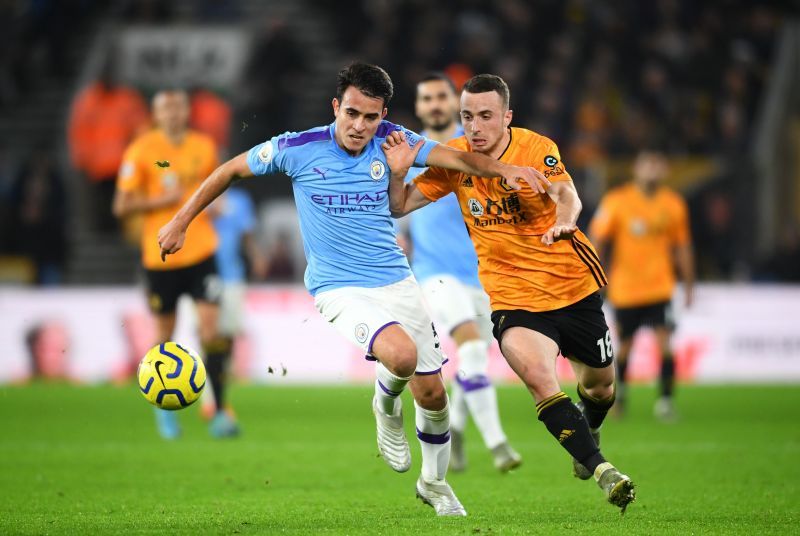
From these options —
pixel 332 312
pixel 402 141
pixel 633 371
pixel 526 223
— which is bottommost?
pixel 633 371

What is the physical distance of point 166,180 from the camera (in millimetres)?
11281

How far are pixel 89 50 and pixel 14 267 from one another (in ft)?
16.5

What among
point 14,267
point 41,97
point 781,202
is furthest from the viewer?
point 41,97

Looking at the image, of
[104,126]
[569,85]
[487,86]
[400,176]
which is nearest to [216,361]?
[400,176]

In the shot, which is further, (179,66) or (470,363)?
(179,66)

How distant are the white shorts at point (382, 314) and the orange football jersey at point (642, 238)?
20.4 ft

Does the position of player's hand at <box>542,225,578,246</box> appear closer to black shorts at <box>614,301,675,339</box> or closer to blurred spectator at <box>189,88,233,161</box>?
black shorts at <box>614,301,675,339</box>

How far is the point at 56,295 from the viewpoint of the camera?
17.1 m

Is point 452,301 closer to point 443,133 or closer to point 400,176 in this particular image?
point 443,133

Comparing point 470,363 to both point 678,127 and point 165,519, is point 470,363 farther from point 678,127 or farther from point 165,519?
point 678,127

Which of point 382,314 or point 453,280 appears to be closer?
point 382,314

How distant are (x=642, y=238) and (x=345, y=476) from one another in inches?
211

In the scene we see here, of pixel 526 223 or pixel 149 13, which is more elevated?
pixel 149 13

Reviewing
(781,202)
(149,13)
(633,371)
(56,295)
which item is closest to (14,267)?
(56,295)
